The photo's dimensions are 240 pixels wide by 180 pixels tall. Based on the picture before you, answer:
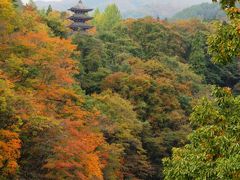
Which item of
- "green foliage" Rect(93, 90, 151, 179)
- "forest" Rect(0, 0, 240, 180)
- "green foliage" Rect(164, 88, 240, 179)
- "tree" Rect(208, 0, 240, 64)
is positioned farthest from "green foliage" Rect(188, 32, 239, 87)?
"tree" Rect(208, 0, 240, 64)

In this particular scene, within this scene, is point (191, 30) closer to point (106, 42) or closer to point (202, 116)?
point (106, 42)

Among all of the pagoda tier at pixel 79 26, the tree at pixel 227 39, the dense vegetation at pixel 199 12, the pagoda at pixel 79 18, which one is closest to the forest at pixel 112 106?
the tree at pixel 227 39

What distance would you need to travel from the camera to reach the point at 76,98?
101 ft

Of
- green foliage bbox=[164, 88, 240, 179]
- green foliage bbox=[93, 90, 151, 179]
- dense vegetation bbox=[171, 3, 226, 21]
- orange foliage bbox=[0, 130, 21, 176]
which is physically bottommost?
green foliage bbox=[93, 90, 151, 179]

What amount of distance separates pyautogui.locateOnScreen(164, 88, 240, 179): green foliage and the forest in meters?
0.02

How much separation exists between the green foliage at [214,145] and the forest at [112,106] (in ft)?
0.07

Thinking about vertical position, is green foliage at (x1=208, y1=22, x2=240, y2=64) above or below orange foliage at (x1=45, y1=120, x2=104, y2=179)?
above

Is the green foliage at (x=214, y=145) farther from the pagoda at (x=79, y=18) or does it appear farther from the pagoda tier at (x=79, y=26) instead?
the pagoda tier at (x=79, y=26)

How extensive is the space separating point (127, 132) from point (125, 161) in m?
2.90

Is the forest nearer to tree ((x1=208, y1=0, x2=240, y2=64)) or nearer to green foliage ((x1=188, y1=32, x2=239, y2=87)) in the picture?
tree ((x1=208, y1=0, x2=240, y2=64))

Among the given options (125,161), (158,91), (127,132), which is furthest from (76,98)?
(158,91)

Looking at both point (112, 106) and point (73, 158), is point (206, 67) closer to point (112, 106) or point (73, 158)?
point (112, 106)

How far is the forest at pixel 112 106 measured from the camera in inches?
369

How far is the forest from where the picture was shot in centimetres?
938
